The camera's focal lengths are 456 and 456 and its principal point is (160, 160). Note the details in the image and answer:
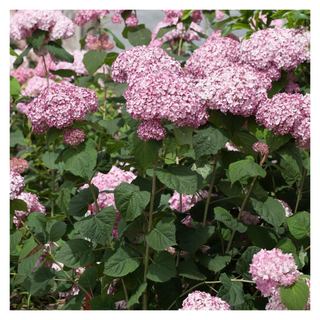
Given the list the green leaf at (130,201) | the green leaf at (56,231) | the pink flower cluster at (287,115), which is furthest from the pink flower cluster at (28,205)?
the pink flower cluster at (287,115)

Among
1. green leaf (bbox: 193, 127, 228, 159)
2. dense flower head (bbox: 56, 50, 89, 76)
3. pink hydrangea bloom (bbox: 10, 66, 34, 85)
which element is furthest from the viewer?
pink hydrangea bloom (bbox: 10, 66, 34, 85)

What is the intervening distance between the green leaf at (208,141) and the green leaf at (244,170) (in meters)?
0.11

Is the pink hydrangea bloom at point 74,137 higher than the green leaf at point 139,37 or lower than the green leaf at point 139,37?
lower

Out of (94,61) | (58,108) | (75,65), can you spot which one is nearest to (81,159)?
(58,108)

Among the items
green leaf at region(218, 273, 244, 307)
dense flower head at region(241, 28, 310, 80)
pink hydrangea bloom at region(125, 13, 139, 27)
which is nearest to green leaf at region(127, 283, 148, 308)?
green leaf at region(218, 273, 244, 307)

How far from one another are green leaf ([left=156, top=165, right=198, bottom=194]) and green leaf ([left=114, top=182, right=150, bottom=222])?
109 millimetres

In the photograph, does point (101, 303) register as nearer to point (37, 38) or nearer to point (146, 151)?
point (146, 151)

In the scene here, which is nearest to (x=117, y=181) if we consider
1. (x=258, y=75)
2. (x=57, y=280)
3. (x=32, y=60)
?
(x=57, y=280)

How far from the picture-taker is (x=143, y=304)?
2100 mm

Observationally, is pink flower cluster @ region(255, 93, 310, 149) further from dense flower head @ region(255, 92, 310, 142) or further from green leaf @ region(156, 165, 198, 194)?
green leaf @ region(156, 165, 198, 194)

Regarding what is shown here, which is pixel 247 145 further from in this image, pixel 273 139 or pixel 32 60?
pixel 32 60

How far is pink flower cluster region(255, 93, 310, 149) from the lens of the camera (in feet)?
6.12

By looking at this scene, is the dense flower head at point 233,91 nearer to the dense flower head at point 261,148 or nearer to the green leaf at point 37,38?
the dense flower head at point 261,148

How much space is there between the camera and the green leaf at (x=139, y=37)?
3.39 m
